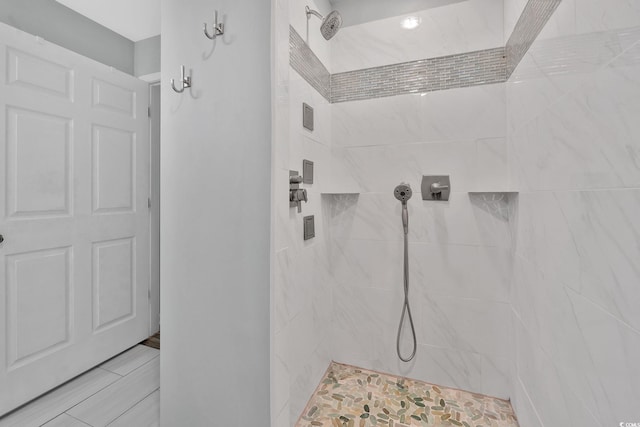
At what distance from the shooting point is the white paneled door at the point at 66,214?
156 cm

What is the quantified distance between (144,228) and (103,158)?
605mm

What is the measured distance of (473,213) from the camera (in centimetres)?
159

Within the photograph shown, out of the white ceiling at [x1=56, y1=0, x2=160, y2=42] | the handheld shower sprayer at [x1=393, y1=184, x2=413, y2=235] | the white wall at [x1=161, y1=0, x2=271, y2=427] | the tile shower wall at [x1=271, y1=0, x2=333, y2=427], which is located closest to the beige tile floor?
the white wall at [x1=161, y1=0, x2=271, y2=427]

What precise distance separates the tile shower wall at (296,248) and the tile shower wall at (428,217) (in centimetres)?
15

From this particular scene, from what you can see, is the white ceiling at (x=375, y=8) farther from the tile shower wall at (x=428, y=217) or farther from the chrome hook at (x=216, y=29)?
the chrome hook at (x=216, y=29)

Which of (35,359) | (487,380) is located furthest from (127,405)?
(487,380)

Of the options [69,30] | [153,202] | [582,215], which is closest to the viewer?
[582,215]

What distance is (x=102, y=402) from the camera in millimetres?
1618

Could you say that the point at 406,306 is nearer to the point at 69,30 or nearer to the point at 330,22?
the point at 330,22

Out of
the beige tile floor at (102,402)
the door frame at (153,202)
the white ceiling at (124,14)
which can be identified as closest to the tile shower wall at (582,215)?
the beige tile floor at (102,402)

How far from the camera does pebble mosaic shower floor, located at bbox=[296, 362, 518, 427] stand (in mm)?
1427

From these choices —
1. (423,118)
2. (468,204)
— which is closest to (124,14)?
(423,118)

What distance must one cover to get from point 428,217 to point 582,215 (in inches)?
34.1

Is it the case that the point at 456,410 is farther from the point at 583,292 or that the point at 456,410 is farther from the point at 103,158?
the point at 103,158
